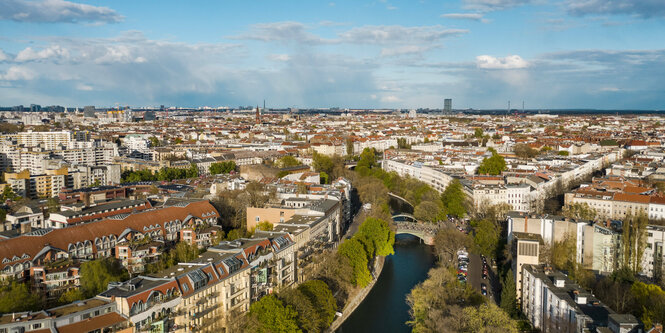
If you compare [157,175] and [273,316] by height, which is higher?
[157,175]

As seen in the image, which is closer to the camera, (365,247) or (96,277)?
(96,277)

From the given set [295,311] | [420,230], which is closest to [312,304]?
[295,311]

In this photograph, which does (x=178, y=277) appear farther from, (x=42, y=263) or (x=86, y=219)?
(x=86, y=219)

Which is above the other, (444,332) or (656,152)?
(656,152)

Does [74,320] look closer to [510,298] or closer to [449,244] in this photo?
[510,298]

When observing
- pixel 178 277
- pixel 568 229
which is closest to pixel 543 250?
pixel 568 229

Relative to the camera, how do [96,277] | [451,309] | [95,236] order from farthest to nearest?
[95,236] → [96,277] → [451,309]
